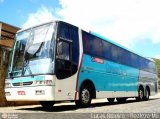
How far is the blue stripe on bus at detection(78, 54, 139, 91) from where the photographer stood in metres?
13.3

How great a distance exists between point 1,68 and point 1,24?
261 cm

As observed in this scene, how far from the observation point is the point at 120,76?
57.0 feet

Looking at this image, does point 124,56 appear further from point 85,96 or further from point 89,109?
point 89,109

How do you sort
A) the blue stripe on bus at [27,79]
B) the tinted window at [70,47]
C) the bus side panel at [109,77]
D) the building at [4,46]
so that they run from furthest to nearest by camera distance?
the building at [4,46]
the bus side panel at [109,77]
the tinted window at [70,47]
the blue stripe on bus at [27,79]

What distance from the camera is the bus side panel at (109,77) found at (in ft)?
44.1

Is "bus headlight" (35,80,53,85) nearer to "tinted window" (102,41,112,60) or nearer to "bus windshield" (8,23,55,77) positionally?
"bus windshield" (8,23,55,77)

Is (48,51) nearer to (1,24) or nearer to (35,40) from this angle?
(35,40)

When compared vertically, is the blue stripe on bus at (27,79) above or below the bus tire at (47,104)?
above

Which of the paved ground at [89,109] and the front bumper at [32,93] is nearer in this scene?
the front bumper at [32,93]

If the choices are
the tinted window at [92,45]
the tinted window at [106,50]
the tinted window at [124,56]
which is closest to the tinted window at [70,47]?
the tinted window at [92,45]

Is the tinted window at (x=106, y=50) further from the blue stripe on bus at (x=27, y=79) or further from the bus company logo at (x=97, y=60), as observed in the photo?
the blue stripe on bus at (x=27, y=79)

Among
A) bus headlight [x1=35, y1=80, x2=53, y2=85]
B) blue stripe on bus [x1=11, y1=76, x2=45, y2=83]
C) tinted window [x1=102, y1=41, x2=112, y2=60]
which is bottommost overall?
bus headlight [x1=35, y1=80, x2=53, y2=85]

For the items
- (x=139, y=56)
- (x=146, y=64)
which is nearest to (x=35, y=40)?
(x=139, y=56)

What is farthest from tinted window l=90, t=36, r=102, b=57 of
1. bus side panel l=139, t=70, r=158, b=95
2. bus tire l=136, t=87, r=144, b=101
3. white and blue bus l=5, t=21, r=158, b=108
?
bus side panel l=139, t=70, r=158, b=95
